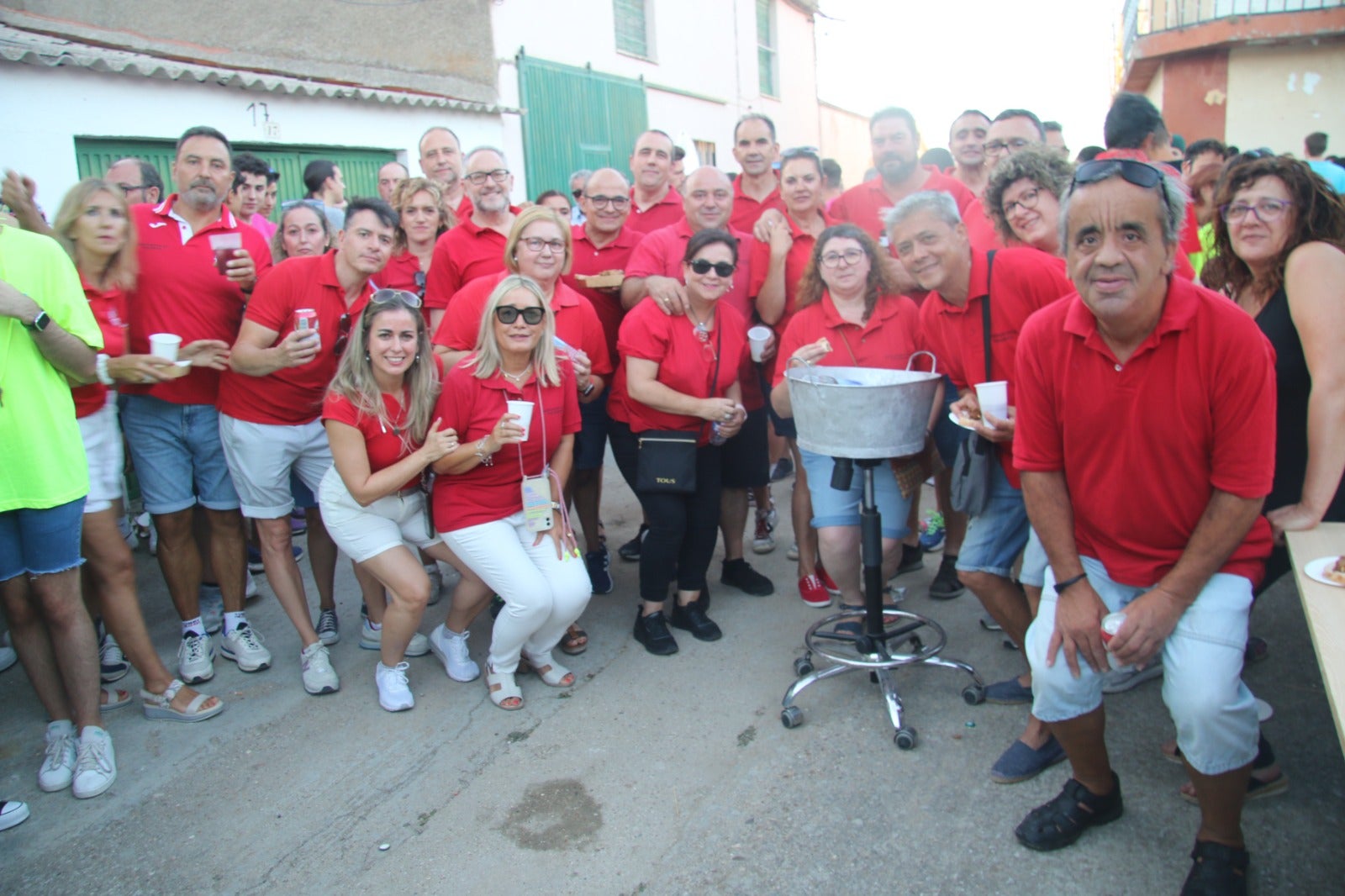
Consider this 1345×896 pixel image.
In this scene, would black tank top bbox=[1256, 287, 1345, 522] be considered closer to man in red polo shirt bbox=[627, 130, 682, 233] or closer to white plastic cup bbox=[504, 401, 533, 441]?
white plastic cup bbox=[504, 401, 533, 441]

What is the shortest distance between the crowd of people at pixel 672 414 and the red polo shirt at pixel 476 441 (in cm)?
2

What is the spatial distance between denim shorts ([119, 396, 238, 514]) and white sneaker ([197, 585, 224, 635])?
2.34 feet

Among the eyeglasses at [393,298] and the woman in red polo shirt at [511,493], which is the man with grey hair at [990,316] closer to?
the woman in red polo shirt at [511,493]

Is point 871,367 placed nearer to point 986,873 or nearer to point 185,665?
point 986,873

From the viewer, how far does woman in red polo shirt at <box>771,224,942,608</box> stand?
13.1 ft

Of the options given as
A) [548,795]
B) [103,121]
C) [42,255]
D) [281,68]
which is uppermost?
[281,68]

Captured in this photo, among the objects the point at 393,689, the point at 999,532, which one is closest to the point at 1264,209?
the point at 999,532

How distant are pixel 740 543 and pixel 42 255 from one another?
3.42 metres

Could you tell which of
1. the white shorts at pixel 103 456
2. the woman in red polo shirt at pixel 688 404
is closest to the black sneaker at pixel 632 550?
the woman in red polo shirt at pixel 688 404

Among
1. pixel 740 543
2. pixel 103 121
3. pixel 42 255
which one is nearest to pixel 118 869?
pixel 42 255

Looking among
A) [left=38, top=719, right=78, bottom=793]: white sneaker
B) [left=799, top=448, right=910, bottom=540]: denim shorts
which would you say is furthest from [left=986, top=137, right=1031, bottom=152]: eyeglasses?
[left=38, top=719, right=78, bottom=793]: white sneaker

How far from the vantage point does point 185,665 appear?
418cm

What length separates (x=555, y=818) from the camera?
311 centimetres

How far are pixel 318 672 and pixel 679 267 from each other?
2.69 m
